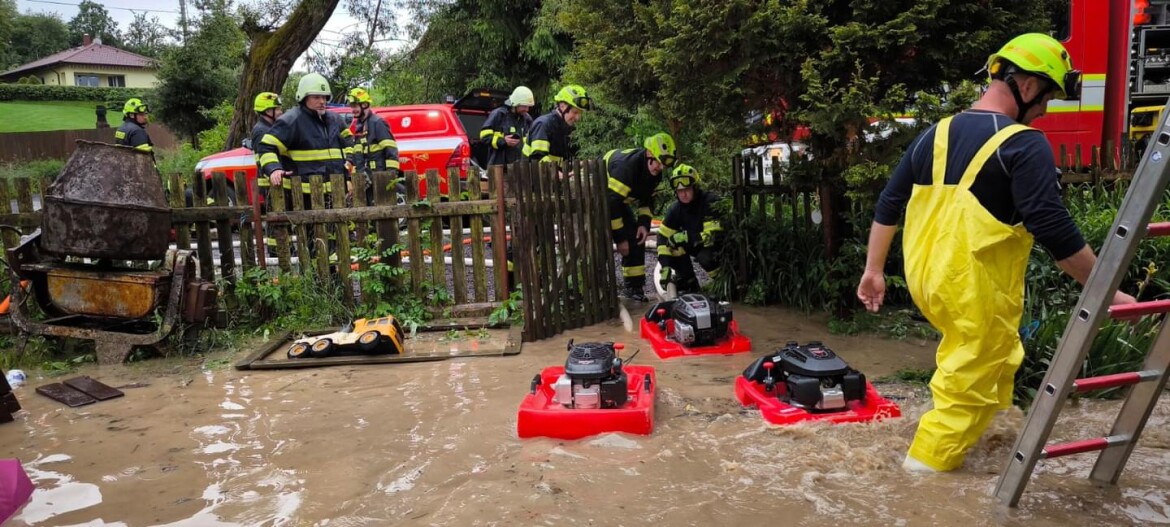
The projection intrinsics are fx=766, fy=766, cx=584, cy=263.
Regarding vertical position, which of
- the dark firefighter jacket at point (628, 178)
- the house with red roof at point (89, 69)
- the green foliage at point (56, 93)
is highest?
the house with red roof at point (89, 69)

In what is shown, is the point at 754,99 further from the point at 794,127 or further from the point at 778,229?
the point at 778,229

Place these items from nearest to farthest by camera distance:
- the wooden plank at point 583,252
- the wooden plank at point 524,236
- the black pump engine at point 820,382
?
1. the black pump engine at point 820,382
2. the wooden plank at point 524,236
3. the wooden plank at point 583,252

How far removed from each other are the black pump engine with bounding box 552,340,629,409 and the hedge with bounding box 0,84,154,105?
48211 millimetres

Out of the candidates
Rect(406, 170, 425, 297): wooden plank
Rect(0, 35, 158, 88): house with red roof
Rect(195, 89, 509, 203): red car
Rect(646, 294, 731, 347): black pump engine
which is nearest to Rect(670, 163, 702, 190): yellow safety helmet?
Rect(646, 294, 731, 347): black pump engine

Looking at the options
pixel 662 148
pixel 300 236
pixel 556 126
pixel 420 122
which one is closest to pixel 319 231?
pixel 300 236

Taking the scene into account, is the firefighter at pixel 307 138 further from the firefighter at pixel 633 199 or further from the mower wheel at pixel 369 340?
the firefighter at pixel 633 199

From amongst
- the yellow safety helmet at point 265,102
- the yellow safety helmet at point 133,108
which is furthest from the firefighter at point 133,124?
the yellow safety helmet at point 265,102

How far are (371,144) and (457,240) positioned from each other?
2708 mm

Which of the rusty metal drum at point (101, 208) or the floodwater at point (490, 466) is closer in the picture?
the floodwater at point (490, 466)

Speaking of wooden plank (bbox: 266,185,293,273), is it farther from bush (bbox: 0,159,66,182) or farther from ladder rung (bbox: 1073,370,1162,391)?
bush (bbox: 0,159,66,182)

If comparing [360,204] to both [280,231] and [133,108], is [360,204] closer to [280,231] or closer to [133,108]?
[280,231]

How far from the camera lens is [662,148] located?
668cm

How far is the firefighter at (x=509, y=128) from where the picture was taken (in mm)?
9758

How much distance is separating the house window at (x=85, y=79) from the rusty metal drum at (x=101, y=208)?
64.9m
